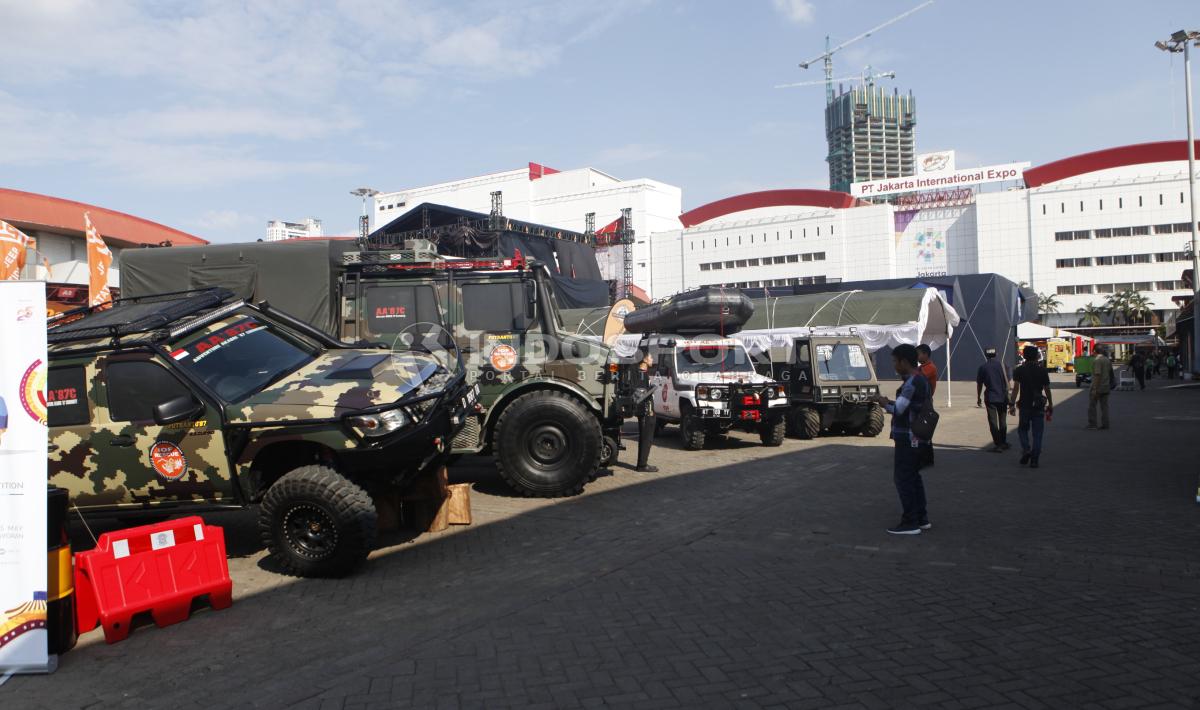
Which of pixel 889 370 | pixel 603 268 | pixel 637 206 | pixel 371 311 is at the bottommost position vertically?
pixel 889 370

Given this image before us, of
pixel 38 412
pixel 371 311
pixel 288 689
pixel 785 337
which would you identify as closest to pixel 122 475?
pixel 38 412

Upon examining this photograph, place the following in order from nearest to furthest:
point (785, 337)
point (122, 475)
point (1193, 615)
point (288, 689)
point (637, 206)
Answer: point (288, 689) < point (1193, 615) < point (122, 475) < point (785, 337) < point (637, 206)

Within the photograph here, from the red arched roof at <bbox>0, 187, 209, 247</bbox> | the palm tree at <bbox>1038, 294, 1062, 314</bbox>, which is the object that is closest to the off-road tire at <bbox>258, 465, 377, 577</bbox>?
the red arched roof at <bbox>0, 187, 209, 247</bbox>

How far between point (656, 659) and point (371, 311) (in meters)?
6.09

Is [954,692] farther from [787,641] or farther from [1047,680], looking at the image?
[787,641]

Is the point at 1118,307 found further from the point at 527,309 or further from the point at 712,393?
the point at 527,309

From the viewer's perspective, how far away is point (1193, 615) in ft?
15.3

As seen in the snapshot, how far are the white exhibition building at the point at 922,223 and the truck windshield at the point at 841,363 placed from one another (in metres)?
46.5

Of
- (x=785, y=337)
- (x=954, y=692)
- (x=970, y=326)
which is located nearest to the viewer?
(x=954, y=692)

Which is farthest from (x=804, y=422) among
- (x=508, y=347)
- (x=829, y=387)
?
(x=508, y=347)

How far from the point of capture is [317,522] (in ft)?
19.5

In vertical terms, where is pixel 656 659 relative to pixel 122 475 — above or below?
below

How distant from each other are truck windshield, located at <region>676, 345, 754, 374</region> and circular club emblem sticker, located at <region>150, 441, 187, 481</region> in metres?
9.02

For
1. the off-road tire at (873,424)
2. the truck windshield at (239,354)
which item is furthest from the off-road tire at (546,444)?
the off-road tire at (873,424)
